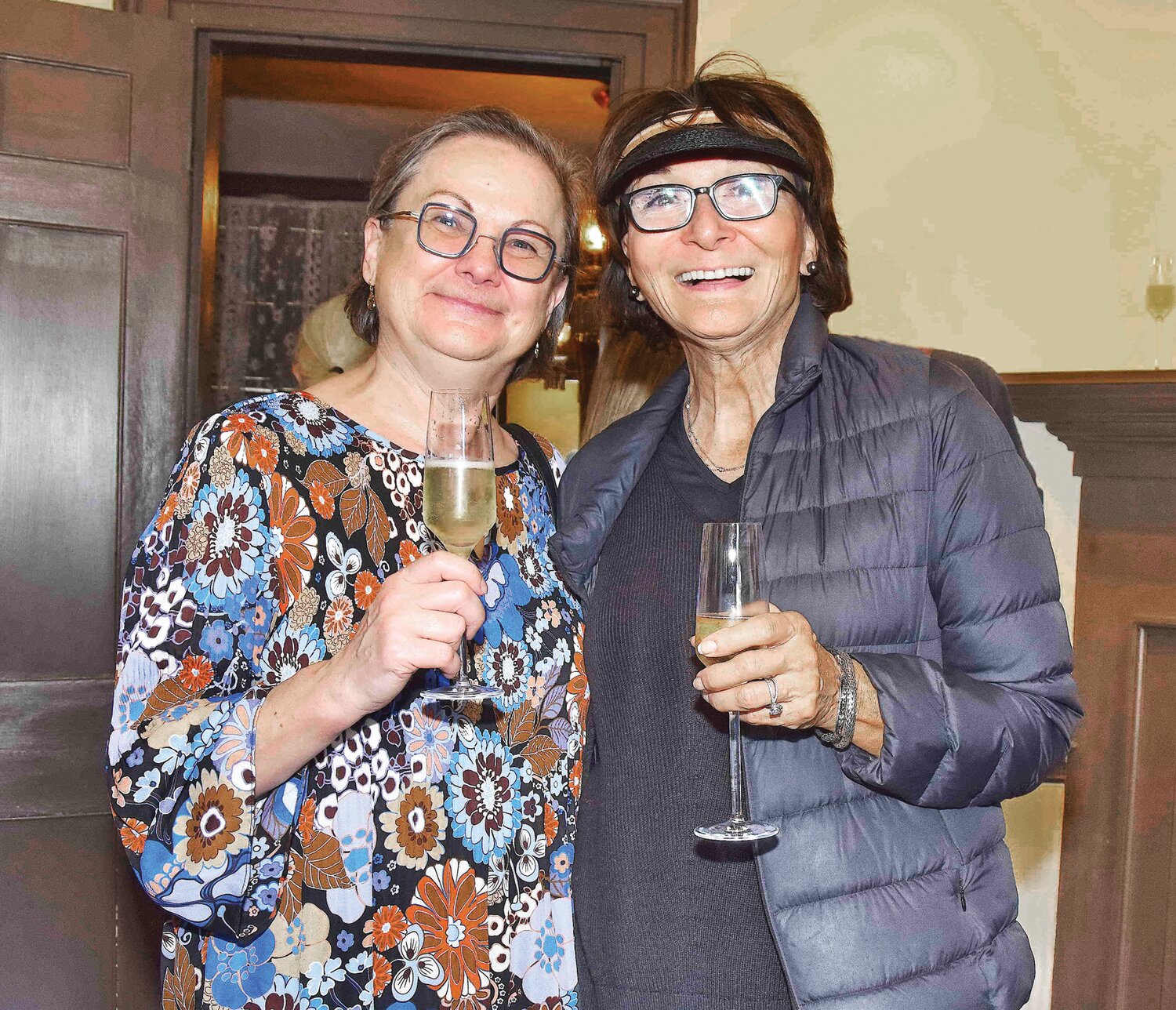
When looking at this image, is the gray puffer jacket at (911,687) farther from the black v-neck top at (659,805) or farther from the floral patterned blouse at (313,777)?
the floral patterned blouse at (313,777)

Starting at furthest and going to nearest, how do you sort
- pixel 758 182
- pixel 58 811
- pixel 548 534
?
1. pixel 58 811
2. pixel 548 534
3. pixel 758 182

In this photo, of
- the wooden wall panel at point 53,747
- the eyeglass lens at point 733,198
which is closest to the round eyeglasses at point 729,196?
the eyeglass lens at point 733,198

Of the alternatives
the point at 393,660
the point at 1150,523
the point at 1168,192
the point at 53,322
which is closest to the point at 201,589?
the point at 393,660

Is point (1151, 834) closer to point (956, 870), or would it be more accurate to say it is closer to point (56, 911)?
point (956, 870)

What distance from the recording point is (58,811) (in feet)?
9.40

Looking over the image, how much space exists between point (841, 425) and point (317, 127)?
16.9ft

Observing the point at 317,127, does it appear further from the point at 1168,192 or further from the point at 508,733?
the point at 508,733

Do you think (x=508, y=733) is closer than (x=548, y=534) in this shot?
Yes

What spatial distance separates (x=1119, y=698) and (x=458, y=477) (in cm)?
247

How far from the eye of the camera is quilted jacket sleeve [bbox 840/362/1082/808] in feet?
4.72

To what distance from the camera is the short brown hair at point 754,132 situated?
1772mm

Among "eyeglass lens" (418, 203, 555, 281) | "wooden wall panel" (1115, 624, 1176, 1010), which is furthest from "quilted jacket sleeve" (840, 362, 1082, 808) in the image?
"wooden wall panel" (1115, 624, 1176, 1010)

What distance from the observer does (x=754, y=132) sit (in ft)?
5.74

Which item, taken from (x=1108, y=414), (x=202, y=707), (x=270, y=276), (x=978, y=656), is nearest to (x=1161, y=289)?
(x=1108, y=414)
